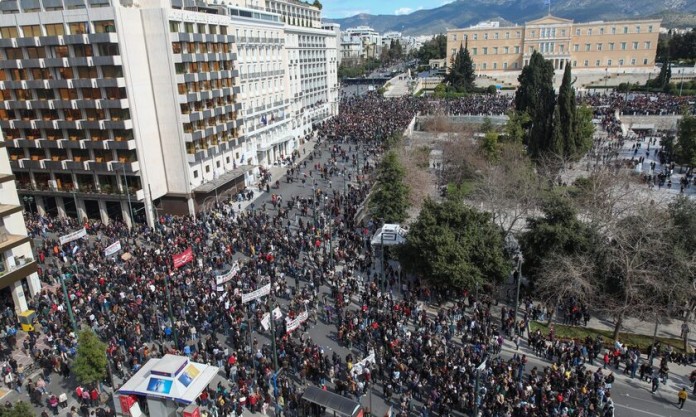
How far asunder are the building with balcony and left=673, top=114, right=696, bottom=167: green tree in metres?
53.1

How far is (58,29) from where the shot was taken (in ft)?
119

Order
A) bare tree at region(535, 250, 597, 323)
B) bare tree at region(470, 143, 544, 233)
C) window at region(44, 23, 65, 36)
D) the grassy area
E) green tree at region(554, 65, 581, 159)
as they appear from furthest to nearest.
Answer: green tree at region(554, 65, 581, 159)
window at region(44, 23, 65, 36)
bare tree at region(470, 143, 544, 233)
the grassy area
bare tree at region(535, 250, 597, 323)

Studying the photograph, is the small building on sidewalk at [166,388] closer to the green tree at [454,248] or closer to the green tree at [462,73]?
the green tree at [454,248]

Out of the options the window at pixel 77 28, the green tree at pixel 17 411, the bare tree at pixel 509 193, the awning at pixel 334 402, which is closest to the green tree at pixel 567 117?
the bare tree at pixel 509 193

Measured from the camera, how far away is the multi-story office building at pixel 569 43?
104938 millimetres

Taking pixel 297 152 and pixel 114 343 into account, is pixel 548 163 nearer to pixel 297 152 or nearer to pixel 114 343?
pixel 297 152

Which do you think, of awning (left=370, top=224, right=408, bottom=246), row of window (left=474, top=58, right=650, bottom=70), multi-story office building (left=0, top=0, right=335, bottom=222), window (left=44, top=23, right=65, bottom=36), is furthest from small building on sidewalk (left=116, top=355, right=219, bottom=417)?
row of window (left=474, top=58, right=650, bottom=70)

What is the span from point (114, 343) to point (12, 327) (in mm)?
7091

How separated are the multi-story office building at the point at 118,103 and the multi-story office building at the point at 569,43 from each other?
8365cm

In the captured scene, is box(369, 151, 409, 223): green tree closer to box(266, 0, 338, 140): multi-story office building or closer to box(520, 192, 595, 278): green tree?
box(520, 192, 595, 278): green tree

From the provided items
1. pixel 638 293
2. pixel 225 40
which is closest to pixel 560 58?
pixel 225 40

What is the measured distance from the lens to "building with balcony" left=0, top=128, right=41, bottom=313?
2627cm

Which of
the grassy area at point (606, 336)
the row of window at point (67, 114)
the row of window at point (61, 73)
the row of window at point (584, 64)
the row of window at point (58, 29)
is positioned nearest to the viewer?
the grassy area at point (606, 336)

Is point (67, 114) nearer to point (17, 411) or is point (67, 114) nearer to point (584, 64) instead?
point (17, 411)
